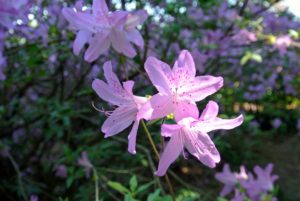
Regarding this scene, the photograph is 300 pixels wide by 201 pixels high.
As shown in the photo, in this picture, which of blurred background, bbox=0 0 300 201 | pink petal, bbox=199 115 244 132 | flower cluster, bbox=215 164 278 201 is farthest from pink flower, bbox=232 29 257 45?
pink petal, bbox=199 115 244 132

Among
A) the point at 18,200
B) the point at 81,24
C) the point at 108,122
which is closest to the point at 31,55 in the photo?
the point at 18,200

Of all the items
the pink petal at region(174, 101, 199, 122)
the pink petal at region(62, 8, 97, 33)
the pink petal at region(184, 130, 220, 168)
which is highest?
the pink petal at region(62, 8, 97, 33)

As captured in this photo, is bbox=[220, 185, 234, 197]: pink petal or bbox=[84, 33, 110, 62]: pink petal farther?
bbox=[220, 185, 234, 197]: pink petal

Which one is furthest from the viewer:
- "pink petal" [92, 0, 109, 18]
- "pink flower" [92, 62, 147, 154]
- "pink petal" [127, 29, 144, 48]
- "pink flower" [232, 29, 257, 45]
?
"pink flower" [232, 29, 257, 45]

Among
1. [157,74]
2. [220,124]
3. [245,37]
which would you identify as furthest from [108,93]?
[245,37]

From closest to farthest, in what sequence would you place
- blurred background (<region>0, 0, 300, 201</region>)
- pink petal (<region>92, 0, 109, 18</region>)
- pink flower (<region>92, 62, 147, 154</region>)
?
1. pink flower (<region>92, 62, 147, 154</region>)
2. pink petal (<region>92, 0, 109, 18</region>)
3. blurred background (<region>0, 0, 300, 201</region>)

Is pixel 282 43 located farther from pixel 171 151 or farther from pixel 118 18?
pixel 171 151

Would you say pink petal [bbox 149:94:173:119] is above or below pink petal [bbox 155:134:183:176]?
above

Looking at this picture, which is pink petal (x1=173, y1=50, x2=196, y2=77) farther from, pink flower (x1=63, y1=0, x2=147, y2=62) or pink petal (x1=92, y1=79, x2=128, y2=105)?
pink flower (x1=63, y1=0, x2=147, y2=62)
